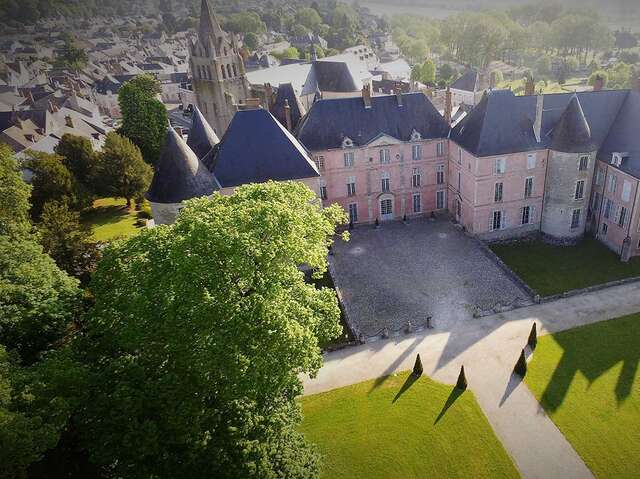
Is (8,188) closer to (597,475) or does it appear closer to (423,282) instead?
(423,282)

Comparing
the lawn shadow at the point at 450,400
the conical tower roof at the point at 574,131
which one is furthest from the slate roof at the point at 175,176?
the conical tower roof at the point at 574,131

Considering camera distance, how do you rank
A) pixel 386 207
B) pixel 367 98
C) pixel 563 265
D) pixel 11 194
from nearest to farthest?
pixel 11 194, pixel 563 265, pixel 367 98, pixel 386 207

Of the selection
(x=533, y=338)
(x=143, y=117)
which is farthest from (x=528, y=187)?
(x=143, y=117)

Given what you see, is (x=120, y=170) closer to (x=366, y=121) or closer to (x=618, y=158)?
(x=366, y=121)

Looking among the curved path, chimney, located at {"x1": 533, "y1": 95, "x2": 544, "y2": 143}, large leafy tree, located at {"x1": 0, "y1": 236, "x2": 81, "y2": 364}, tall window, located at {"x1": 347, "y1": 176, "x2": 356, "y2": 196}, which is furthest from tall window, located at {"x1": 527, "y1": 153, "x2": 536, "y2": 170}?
large leafy tree, located at {"x1": 0, "y1": 236, "x2": 81, "y2": 364}

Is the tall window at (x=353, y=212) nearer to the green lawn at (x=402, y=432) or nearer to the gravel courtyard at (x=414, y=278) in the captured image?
the gravel courtyard at (x=414, y=278)
